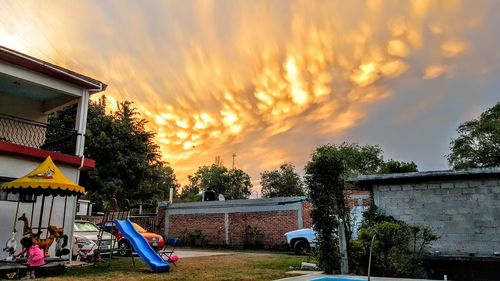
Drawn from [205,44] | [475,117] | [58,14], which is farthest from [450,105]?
[475,117]

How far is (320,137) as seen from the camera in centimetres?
2064

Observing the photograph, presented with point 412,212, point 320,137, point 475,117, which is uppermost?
point 475,117

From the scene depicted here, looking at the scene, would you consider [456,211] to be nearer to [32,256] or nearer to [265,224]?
[32,256]

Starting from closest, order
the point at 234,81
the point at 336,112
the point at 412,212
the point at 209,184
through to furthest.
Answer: the point at 412,212, the point at 234,81, the point at 336,112, the point at 209,184

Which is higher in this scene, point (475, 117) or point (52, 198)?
point (475, 117)

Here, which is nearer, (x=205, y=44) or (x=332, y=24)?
(x=332, y=24)

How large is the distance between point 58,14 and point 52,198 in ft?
21.0

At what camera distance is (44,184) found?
26.9 feet

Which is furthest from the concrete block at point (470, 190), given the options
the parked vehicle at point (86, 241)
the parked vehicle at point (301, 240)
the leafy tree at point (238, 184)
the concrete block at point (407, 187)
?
the leafy tree at point (238, 184)

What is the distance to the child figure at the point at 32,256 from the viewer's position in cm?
794

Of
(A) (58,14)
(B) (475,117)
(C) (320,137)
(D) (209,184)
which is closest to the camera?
(A) (58,14)

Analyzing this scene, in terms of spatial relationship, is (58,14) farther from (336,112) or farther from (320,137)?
(320,137)

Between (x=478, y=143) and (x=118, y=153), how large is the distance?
108 ft

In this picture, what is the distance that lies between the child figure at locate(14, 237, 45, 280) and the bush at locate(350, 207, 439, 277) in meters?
7.64
